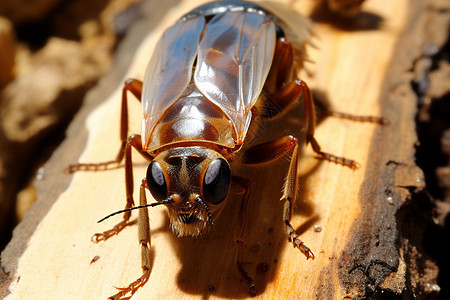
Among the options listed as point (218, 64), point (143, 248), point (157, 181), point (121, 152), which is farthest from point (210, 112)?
point (121, 152)

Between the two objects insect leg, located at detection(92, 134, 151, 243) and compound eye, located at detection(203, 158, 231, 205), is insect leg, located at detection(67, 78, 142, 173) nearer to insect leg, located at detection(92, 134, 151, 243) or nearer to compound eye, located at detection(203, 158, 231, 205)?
insect leg, located at detection(92, 134, 151, 243)

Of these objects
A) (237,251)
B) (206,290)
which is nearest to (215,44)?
(237,251)

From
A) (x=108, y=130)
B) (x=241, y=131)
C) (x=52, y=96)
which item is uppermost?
(x=241, y=131)

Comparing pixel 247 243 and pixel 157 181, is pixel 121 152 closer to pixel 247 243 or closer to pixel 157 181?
pixel 157 181

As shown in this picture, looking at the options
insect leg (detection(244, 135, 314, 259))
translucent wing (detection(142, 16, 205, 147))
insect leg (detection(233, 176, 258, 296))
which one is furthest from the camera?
translucent wing (detection(142, 16, 205, 147))

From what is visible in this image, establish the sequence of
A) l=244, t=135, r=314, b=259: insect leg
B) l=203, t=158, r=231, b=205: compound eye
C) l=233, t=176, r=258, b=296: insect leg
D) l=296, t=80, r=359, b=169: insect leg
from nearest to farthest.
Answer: l=203, t=158, r=231, b=205: compound eye, l=233, t=176, r=258, b=296: insect leg, l=244, t=135, r=314, b=259: insect leg, l=296, t=80, r=359, b=169: insect leg

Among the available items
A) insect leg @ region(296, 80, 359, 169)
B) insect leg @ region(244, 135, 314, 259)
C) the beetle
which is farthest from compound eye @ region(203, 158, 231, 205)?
insect leg @ region(296, 80, 359, 169)

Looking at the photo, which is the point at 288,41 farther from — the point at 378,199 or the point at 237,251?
the point at 237,251
